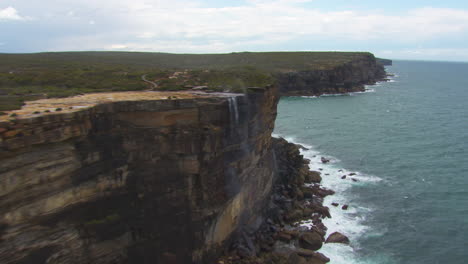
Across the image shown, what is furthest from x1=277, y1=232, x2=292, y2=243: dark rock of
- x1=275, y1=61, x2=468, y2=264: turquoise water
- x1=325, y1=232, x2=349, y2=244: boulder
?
x1=325, y1=232, x2=349, y2=244: boulder

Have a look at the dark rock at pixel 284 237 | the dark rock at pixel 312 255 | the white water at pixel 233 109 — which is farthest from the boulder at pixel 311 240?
the white water at pixel 233 109

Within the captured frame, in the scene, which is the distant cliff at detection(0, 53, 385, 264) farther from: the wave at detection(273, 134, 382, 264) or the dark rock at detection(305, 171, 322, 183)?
the dark rock at detection(305, 171, 322, 183)

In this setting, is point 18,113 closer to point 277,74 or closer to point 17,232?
point 17,232

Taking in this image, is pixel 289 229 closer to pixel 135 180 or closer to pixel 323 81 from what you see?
pixel 135 180

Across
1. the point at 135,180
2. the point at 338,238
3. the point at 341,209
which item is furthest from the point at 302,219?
the point at 135,180

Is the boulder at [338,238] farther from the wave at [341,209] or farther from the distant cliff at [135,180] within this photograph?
the distant cliff at [135,180]

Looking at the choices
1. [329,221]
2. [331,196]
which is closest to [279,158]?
[331,196]
